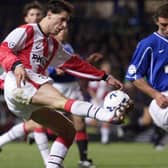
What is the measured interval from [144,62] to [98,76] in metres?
0.65

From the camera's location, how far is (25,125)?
42.5ft

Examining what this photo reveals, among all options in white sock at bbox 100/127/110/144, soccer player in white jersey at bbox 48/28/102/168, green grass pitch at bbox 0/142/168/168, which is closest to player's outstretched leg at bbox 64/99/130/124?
soccer player in white jersey at bbox 48/28/102/168

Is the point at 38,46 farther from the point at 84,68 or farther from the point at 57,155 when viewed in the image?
the point at 57,155

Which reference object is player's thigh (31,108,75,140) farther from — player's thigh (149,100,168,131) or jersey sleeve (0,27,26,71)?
player's thigh (149,100,168,131)

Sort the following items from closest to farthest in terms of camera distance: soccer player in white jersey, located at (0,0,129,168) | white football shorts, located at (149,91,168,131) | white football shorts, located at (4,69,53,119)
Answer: soccer player in white jersey, located at (0,0,129,168)
white football shorts, located at (4,69,53,119)
white football shorts, located at (149,91,168,131)

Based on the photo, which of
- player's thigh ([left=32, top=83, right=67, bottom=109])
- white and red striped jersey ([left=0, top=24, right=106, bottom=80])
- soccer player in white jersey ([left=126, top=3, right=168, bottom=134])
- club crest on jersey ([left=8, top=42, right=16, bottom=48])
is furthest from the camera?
soccer player in white jersey ([left=126, top=3, right=168, bottom=134])

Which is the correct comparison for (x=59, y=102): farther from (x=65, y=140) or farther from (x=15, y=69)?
(x=65, y=140)

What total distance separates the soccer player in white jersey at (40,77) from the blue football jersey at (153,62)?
0.97ft

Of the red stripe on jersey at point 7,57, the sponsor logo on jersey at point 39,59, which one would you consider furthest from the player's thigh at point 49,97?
the sponsor logo on jersey at point 39,59

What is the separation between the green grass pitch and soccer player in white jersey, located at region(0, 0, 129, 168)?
2.75 metres

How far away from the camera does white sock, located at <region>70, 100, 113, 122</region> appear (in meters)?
8.11

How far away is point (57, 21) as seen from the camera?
9.39m

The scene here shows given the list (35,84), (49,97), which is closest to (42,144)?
(35,84)

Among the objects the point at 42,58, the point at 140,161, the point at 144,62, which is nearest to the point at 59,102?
the point at 42,58
